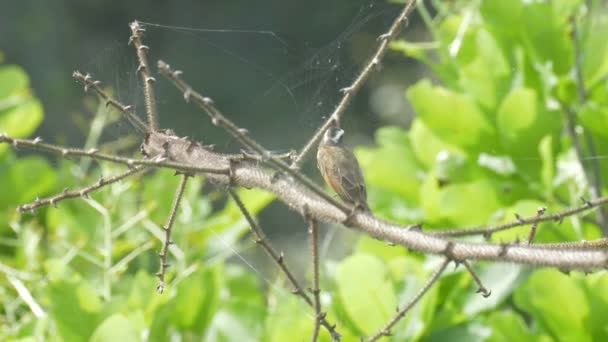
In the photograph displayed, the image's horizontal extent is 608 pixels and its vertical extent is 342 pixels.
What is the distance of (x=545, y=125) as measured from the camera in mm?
1558

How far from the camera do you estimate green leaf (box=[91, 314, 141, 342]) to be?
1.20 metres

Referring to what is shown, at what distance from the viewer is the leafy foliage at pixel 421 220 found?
1303 mm

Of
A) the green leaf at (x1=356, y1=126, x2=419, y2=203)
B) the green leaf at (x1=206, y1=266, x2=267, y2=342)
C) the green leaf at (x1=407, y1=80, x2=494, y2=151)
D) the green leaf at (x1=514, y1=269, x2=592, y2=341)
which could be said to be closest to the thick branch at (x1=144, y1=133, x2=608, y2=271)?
the green leaf at (x1=514, y1=269, x2=592, y2=341)

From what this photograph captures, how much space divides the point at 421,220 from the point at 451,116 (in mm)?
217

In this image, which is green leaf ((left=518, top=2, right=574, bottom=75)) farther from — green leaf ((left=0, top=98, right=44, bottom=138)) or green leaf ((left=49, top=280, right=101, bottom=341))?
green leaf ((left=0, top=98, right=44, bottom=138))

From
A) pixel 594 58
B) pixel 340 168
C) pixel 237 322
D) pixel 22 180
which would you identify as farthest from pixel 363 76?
pixel 22 180

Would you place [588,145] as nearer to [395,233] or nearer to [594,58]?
[594,58]

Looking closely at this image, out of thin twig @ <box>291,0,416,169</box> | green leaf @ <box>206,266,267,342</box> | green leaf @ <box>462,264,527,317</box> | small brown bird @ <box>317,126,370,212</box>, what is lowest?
green leaf @ <box>462,264,527,317</box>

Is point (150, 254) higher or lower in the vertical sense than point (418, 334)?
higher

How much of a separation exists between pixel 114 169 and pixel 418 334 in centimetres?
Result: 97

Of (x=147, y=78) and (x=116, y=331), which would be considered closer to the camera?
(x=147, y=78)

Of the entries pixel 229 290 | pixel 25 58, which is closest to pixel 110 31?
pixel 25 58

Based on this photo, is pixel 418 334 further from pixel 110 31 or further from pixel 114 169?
pixel 110 31

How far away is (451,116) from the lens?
160 cm
